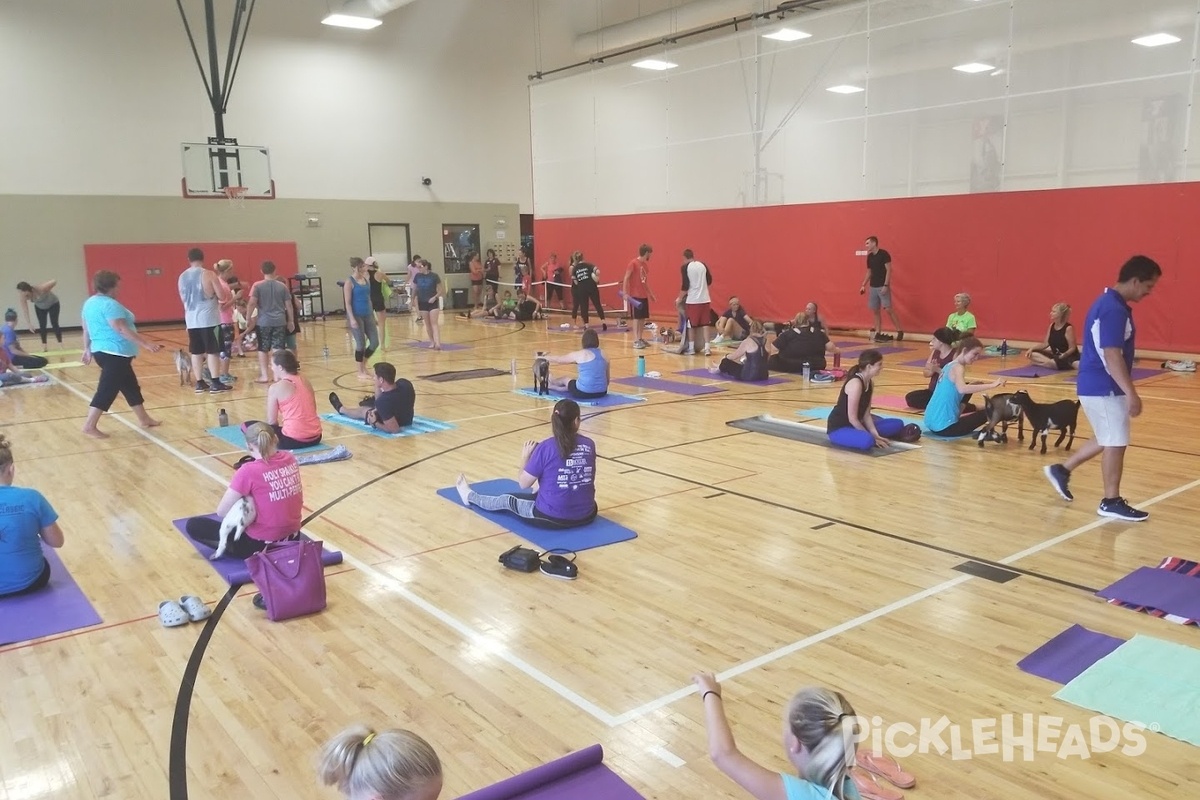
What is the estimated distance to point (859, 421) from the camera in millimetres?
8117

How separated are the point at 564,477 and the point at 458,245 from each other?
19732mm

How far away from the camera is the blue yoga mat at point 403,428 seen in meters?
9.01

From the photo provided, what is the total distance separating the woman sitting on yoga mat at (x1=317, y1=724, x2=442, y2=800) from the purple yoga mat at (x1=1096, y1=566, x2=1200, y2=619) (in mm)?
4029

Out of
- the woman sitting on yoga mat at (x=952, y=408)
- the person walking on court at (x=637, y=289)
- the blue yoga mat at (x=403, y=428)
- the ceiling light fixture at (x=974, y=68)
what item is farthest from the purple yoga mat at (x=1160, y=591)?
the ceiling light fixture at (x=974, y=68)

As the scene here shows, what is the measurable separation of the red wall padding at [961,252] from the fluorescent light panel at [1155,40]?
204 cm

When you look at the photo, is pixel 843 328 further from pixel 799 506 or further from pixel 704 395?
pixel 799 506

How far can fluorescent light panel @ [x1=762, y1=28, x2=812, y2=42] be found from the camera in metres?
17.2

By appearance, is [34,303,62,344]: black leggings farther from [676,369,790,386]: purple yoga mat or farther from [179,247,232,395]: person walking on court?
[676,369,790,386]: purple yoga mat

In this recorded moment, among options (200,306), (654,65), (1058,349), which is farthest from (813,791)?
(654,65)

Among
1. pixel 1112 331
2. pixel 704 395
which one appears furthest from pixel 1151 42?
pixel 1112 331

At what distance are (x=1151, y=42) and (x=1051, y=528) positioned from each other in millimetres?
10563

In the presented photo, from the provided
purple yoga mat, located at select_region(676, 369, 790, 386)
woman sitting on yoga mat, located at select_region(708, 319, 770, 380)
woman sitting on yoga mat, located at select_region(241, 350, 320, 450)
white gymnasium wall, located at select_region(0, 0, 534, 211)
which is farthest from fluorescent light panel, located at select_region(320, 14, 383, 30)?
woman sitting on yoga mat, located at select_region(241, 350, 320, 450)

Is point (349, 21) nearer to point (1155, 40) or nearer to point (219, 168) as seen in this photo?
point (219, 168)

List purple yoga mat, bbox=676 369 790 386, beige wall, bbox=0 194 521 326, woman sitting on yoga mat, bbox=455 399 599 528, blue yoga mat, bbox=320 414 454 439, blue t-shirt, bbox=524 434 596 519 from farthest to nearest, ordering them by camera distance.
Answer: beige wall, bbox=0 194 521 326
purple yoga mat, bbox=676 369 790 386
blue yoga mat, bbox=320 414 454 439
blue t-shirt, bbox=524 434 596 519
woman sitting on yoga mat, bbox=455 399 599 528
